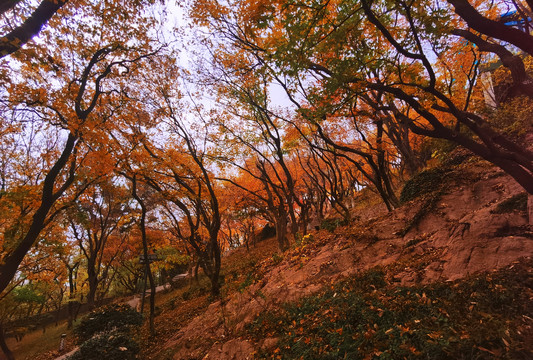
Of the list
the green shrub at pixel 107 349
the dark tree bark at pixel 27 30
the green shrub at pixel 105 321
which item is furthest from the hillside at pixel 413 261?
the dark tree bark at pixel 27 30

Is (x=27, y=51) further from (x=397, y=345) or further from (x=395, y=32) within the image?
(x=397, y=345)

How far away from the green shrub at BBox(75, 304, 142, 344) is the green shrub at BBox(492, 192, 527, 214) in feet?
36.7

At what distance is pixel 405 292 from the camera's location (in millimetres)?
4781

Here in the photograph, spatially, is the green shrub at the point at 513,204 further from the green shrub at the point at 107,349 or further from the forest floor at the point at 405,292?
the green shrub at the point at 107,349

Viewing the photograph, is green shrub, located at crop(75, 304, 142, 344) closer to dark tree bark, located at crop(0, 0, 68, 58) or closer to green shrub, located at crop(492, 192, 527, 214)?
dark tree bark, located at crop(0, 0, 68, 58)

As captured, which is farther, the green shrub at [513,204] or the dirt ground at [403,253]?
the green shrub at [513,204]

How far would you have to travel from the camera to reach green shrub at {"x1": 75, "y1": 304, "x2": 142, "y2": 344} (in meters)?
8.91

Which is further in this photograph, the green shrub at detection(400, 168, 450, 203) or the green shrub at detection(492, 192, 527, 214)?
the green shrub at detection(400, 168, 450, 203)

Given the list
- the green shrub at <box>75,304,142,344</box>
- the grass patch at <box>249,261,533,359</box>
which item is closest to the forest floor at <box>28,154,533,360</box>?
the grass patch at <box>249,261,533,359</box>

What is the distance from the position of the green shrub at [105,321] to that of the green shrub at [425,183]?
1193cm

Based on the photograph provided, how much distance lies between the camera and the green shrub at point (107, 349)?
6246 millimetres

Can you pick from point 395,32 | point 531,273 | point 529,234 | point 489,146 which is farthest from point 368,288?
point 395,32

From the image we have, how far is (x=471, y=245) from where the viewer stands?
516cm

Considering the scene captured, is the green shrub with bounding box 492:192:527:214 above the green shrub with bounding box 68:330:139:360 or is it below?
above
